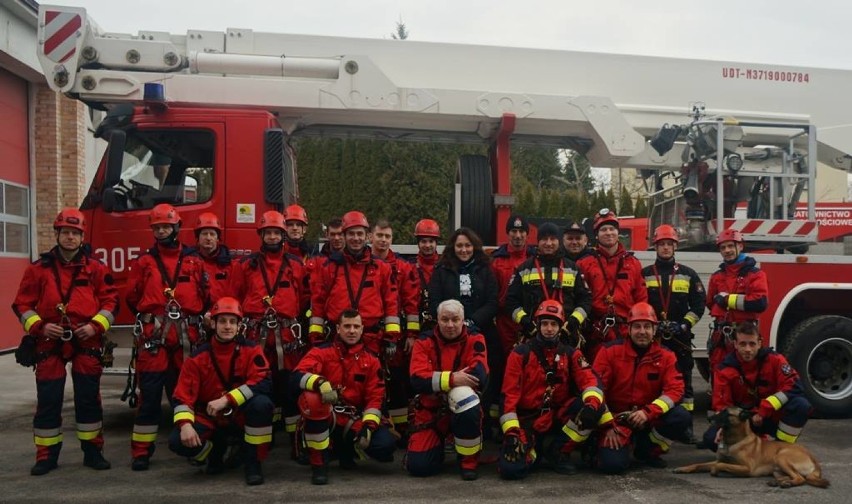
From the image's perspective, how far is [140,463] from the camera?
540cm

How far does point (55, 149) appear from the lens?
1272cm

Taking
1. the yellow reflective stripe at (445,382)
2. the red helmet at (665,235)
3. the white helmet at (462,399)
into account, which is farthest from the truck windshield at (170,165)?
the red helmet at (665,235)

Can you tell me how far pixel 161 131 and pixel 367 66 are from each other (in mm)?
1849

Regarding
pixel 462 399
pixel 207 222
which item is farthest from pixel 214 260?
pixel 462 399

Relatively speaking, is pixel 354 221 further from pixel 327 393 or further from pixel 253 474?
pixel 253 474

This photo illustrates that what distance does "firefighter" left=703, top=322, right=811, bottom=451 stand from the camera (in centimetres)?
543

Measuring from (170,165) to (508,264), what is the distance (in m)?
2.95

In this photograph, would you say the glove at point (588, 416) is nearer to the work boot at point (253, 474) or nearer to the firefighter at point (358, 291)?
the firefighter at point (358, 291)

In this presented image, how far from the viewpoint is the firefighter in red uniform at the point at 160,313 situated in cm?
543

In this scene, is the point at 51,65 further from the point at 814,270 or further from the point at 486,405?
the point at 814,270

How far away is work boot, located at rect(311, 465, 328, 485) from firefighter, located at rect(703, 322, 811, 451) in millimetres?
2711

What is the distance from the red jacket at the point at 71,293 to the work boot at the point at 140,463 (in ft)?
2.84

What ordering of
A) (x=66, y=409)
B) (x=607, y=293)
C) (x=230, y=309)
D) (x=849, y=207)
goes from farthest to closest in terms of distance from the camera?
(x=849, y=207), (x=66, y=409), (x=607, y=293), (x=230, y=309)

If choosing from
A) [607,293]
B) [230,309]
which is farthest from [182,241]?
[607,293]
